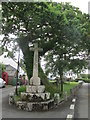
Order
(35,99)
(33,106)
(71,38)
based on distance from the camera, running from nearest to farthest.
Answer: (33,106)
(35,99)
(71,38)

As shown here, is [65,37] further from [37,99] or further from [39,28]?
[37,99]

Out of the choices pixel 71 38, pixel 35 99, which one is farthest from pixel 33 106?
pixel 71 38

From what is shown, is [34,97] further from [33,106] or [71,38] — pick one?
[71,38]

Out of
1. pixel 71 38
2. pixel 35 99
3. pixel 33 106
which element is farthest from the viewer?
pixel 71 38

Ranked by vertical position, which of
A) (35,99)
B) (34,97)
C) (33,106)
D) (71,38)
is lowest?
(33,106)

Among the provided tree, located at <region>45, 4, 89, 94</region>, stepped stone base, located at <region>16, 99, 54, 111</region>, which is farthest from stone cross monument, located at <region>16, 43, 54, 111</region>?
tree, located at <region>45, 4, 89, 94</region>

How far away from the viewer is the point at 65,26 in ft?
43.2

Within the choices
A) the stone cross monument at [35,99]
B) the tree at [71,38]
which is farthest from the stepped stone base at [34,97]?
the tree at [71,38]

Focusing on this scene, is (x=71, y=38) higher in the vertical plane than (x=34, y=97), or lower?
higher

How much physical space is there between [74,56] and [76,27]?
7.98 metres

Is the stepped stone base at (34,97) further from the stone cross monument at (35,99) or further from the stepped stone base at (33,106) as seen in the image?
the stepped stone base at (33,106)

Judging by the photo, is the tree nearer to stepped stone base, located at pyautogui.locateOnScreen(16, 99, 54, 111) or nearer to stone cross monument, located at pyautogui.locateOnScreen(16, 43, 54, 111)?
stone cross monument, located at pyautogui.locateOnScreen(16, 43, 54, 111)

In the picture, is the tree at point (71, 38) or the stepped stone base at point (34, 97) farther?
the tree at point (71, 38)

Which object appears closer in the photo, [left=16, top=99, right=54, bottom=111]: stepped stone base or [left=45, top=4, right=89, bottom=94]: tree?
[left=16, top=99, right=54, bottom=111]: stepped stone base
